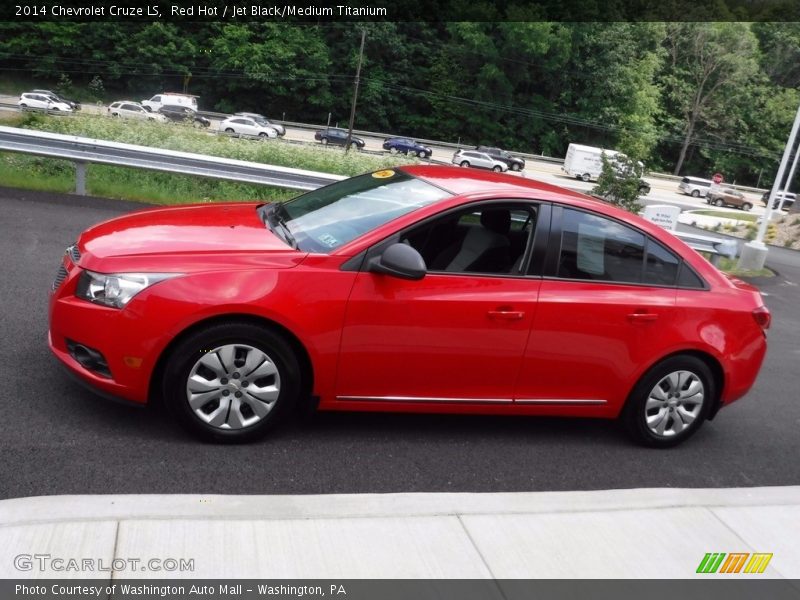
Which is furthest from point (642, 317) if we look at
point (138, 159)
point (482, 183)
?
point (138, 159)

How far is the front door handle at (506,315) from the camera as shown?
183 inches

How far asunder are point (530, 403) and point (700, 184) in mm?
58687

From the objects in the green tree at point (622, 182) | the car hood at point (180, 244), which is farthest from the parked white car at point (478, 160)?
the car hood at point (180, 244)

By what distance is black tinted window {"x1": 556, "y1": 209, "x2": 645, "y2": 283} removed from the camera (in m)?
4.92

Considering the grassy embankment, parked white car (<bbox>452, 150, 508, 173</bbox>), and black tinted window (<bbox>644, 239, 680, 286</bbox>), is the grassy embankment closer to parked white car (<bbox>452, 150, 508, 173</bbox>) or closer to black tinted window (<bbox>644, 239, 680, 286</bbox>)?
black tinted window (<bbox>644, 239, 680, 286</bbox>)

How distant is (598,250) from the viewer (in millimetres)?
5016

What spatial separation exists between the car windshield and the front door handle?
30.4 inches

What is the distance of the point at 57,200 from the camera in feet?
35.9

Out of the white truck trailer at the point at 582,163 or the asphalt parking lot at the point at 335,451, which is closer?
the asphalt parking lot at the point at 335,451

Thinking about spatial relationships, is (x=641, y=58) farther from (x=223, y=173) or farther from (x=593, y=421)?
(x=593, y=421)

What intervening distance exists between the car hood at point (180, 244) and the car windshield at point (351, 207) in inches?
8.3

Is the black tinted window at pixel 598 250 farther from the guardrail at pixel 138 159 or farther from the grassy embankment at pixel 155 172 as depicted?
the grassy embankment at pixel 155 172

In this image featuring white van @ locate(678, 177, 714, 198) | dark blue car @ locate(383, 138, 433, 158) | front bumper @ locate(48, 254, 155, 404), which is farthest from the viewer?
white van @ locate(678, 177, 714, 198)

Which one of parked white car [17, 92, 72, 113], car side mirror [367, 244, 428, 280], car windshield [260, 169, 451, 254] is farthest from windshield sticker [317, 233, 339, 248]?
parked white car [17, 92, 72, 113]
